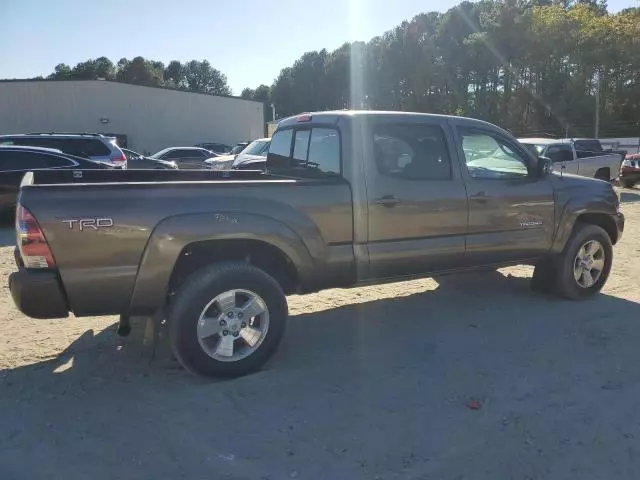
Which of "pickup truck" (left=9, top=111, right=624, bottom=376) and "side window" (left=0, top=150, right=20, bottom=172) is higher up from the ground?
"side window" (left=0, top=150, right=20, bottom=172)

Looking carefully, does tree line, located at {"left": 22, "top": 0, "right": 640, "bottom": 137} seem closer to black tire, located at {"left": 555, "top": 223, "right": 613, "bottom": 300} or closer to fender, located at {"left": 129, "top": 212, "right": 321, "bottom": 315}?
black tire, located at {"left": 555, "top": 223, "right": 613, "bottom": 300}

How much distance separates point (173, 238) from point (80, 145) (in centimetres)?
1253

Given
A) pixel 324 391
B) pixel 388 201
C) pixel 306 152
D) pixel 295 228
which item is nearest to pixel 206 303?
pixel 295 228

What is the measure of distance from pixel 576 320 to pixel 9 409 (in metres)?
4.80

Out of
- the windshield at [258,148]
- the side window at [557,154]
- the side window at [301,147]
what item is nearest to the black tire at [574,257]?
the side window at [301,147]

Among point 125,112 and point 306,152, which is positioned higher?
point 125,112

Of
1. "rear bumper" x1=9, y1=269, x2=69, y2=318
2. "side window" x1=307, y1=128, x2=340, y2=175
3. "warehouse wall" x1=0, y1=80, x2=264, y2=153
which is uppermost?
"warehouse wall" x1=0, y1=80, x2=264, y2=153

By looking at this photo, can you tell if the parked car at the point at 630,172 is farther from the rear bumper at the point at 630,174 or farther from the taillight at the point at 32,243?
the taillight at the point at 32,243

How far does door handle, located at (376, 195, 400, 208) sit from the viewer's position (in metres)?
4.59

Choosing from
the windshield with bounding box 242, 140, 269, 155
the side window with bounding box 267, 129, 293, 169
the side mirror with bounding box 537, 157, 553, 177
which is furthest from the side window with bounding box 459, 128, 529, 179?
the windshield with bounding box 242, 140, 269, 155

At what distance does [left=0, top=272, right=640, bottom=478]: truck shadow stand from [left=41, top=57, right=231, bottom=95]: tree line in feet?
215

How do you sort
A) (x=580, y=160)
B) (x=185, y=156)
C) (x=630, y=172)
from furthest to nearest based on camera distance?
(x=185, y=156) < (x=630, y=172) < (x=580, y=160)

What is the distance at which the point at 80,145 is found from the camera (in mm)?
14898

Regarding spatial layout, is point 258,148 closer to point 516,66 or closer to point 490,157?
point 490,157
